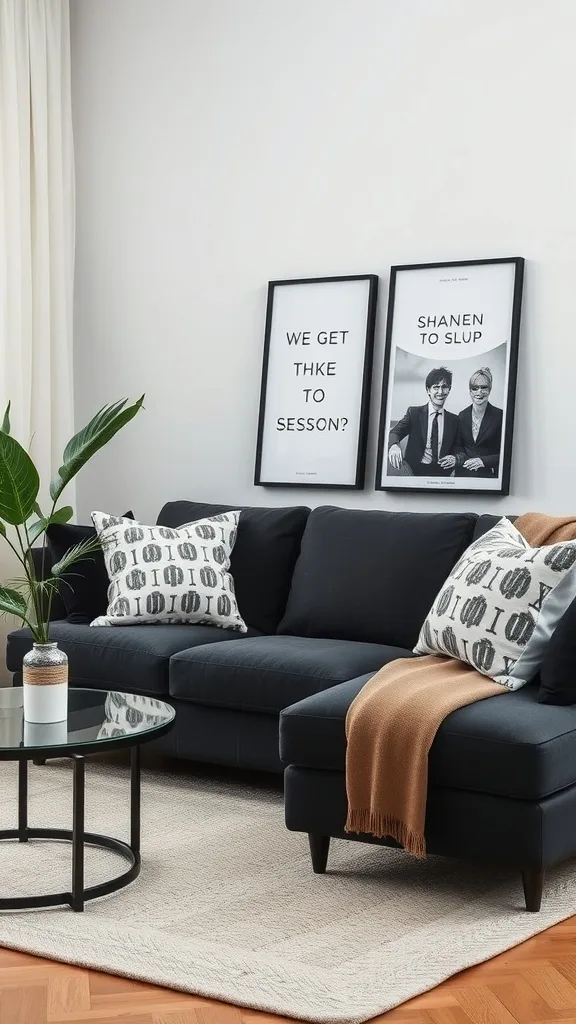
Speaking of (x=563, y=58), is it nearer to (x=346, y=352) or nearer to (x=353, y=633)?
(x=346, y=352)

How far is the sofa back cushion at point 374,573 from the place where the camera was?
408 centimetres

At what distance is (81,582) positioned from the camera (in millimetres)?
4531

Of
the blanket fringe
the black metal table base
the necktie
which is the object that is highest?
the necktie

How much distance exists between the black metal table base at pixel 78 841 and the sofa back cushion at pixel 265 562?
4.24 feet

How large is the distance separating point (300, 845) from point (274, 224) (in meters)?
2.66

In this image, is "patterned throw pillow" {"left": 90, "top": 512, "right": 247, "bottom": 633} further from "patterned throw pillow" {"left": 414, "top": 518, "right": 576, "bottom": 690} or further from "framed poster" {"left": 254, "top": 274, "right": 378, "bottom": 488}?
"patterned throw pillow" {"left": 414, "top": 518, "right": 576, "bottom": 690}

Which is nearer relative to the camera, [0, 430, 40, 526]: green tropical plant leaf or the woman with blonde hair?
[0, 430, 40, 526]: green tropical plant leaf

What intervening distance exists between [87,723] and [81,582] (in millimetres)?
1529

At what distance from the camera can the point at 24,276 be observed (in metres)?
5.27

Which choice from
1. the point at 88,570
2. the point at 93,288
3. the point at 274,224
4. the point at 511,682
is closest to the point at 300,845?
the point at 511,682

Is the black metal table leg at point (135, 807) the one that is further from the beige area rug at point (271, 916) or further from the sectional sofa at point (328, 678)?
the sectional sofa at point (328, 678)

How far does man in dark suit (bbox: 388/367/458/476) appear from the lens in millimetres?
4504

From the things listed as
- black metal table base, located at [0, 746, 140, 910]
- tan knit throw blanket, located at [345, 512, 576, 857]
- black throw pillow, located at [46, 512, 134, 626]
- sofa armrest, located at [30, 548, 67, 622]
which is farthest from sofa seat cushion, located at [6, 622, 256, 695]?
tan knit throw blanket, located at [345, 512, 576, 857]

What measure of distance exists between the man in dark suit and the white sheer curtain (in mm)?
1638
